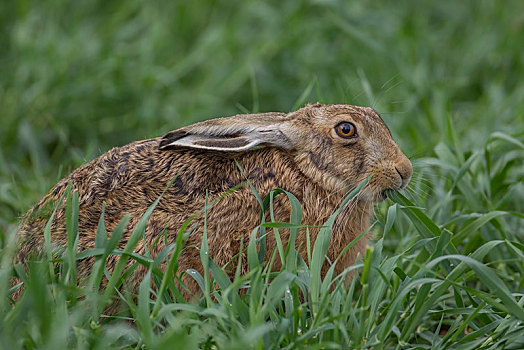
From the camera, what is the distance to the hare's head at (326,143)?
149 inches

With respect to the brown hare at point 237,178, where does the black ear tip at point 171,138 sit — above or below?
above

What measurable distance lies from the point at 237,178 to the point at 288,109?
2856mm

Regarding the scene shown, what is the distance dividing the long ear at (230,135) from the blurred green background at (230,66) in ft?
4.76

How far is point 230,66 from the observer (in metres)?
6.62

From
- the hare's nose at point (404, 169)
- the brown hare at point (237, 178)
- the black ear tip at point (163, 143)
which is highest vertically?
the black ear tip at point (163, 143)

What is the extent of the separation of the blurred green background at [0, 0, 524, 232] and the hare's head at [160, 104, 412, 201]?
4.39 ft

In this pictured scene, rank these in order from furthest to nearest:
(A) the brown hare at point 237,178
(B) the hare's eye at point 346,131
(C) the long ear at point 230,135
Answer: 1. (B) the hare's eye at point 346,131
2. (C) the long ear at point 230,135
3. (A) the brown hare at point 237,178

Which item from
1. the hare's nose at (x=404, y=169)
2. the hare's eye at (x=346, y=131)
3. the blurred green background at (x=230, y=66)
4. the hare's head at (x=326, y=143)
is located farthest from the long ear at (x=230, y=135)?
the blurred green background at (x=230, y=66)

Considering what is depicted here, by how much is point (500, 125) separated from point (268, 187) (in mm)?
2491

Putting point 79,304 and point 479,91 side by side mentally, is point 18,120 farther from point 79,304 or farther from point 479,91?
point 479,91

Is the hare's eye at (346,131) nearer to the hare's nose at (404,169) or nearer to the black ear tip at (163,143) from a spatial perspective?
the hare's nose at (404,169)

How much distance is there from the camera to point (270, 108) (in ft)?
21.7

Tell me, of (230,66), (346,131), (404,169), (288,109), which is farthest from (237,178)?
(230,66)

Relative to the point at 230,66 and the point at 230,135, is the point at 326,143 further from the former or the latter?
the point at 230,66
